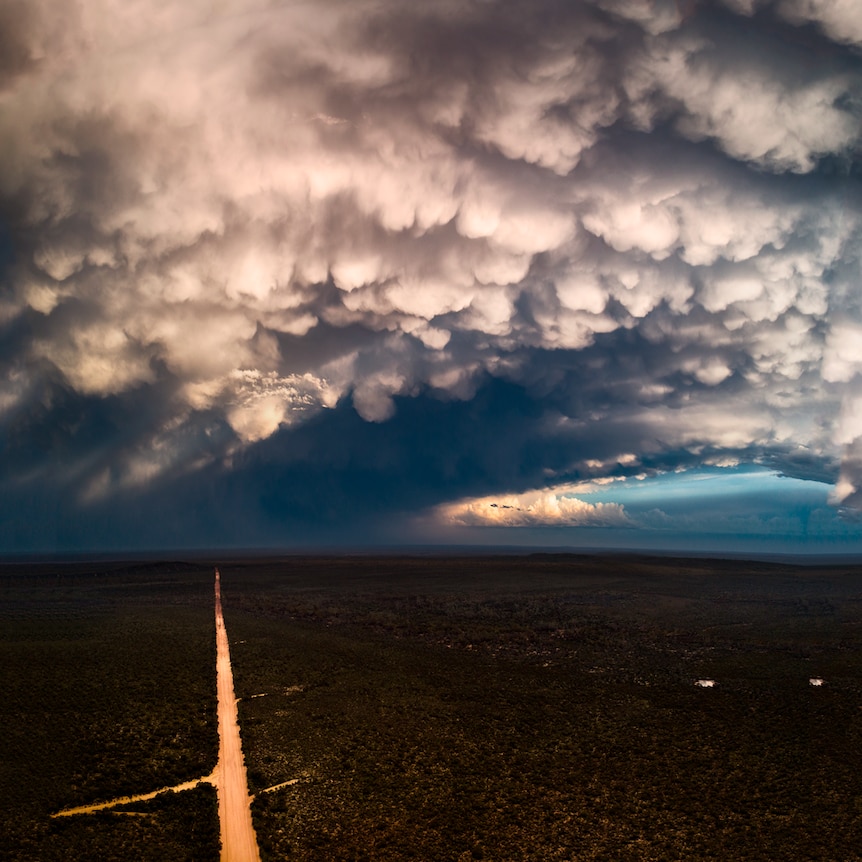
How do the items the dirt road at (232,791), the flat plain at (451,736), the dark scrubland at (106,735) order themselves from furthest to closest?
the flat plain at (451,736)
the dark scrubland at (106,735)
the dirt road at (232,791)

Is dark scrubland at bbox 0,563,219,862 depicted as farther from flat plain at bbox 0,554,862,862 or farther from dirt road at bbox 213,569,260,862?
dirt road at bbox 213,569,260,862

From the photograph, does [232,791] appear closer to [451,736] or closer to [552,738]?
[451,736]

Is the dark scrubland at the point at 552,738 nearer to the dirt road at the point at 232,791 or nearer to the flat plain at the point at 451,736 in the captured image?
the flat plain at the point at 451,736

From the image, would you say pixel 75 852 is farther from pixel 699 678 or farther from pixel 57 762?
pixel 699 678

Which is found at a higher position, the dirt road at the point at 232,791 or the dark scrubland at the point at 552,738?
the dirt road at the point at 232,791

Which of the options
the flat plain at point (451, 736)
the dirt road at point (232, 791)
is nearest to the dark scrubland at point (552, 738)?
the flat plain at point (451, 736)

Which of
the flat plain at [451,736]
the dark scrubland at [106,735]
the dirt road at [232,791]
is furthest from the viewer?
the flat plain at [451,736]

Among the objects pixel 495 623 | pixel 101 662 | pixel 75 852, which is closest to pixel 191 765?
pixel 75 852

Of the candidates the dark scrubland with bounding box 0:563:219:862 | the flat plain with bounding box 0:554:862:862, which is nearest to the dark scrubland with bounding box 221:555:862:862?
the flat plain with bounding box 0:554:862:862
